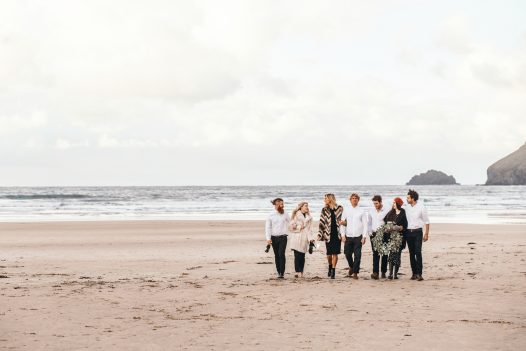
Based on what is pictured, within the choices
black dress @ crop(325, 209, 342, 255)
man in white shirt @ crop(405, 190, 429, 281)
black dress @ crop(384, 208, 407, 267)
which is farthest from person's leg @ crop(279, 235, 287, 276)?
man in white shirt @ crop(405, 190, 429, 281)

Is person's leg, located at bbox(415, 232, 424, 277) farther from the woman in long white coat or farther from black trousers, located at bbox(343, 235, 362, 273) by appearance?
the woman in long white coat

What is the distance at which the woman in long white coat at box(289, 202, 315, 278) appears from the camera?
14.2m

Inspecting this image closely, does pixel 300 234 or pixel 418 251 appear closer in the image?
pixel 418 251

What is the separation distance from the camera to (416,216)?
13.8 meters

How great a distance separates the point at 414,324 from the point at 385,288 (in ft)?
11.3

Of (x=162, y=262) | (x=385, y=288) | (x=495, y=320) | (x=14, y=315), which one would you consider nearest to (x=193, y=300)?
(x=14, y=315)

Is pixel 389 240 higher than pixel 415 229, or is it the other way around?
pixel 415 229

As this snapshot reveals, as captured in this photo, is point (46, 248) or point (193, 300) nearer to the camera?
point (193, 300)

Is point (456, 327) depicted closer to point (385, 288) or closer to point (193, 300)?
point (385, 288)

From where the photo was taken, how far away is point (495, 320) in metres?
9.46

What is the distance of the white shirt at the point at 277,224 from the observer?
1430 cm

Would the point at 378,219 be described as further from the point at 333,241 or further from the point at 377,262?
the point at 333,241

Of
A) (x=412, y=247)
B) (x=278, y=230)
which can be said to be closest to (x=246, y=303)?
(x=278, y=230)

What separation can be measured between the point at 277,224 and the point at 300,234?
559mm
